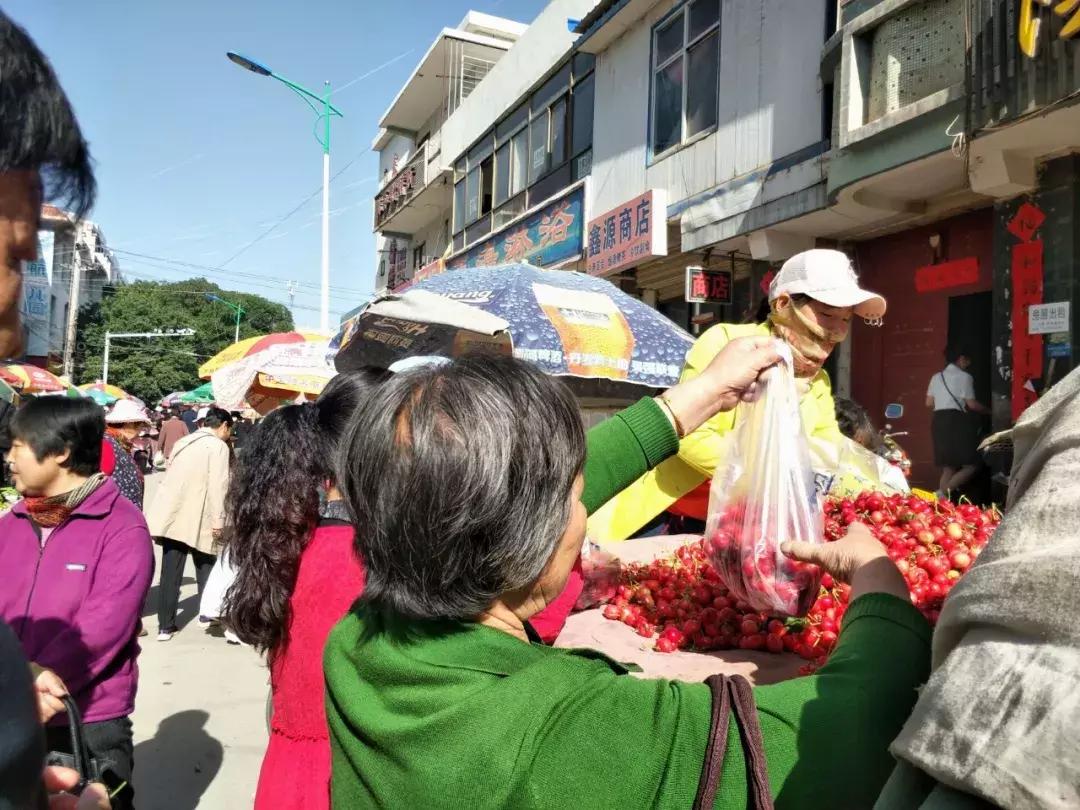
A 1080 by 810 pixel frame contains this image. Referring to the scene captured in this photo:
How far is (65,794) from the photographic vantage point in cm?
142

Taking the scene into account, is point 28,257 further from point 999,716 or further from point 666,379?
point 666,379

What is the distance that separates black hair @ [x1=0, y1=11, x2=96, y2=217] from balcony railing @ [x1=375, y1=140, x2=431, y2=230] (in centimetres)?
2031

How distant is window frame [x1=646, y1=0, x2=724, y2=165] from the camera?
32.3ft

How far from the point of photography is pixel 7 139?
98 centimetres

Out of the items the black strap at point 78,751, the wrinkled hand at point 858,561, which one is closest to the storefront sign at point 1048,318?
the wrinkled hand at point 858,561

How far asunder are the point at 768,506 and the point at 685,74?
10133mm

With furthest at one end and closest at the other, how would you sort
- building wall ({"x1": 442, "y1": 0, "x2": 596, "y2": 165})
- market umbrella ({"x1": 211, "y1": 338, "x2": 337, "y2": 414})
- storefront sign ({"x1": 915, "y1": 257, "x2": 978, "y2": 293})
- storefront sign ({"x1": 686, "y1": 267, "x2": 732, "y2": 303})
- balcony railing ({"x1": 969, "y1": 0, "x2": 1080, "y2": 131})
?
building wall ({"x1": 442, "y1": 0, "x2": 596, "y2": 165}), storefront sign ({"x1": 686, "y1": 267, "x2": 732, "y2": 303}), market umbrella ({"x1": 211, "y1": 338, "x2": 337, "y2": 414}), storefront sign ({"x1": 915, "y1": 257, "x2": 978, "y2": 293}), balcony railing ({"x1": 969, "y1": 0, "x2": 1080, "y2": 131})

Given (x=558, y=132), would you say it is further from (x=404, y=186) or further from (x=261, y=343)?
(x=404, y=186)

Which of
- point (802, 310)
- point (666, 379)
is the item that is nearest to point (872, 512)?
point (802, 310)

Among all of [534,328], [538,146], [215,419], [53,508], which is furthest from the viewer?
[538,146]

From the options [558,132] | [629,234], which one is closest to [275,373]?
[629,234]

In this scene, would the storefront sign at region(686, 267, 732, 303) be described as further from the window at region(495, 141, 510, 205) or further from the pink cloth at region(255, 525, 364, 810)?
the pink cloth at region(255, 525, 364, 810)

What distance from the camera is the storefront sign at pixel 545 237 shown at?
12.9 m

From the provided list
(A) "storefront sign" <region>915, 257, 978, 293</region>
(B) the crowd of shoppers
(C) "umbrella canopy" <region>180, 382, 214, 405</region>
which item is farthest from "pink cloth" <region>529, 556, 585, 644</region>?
(C) "umbrella canopy" <region>180, 382, 214, 405</region>
